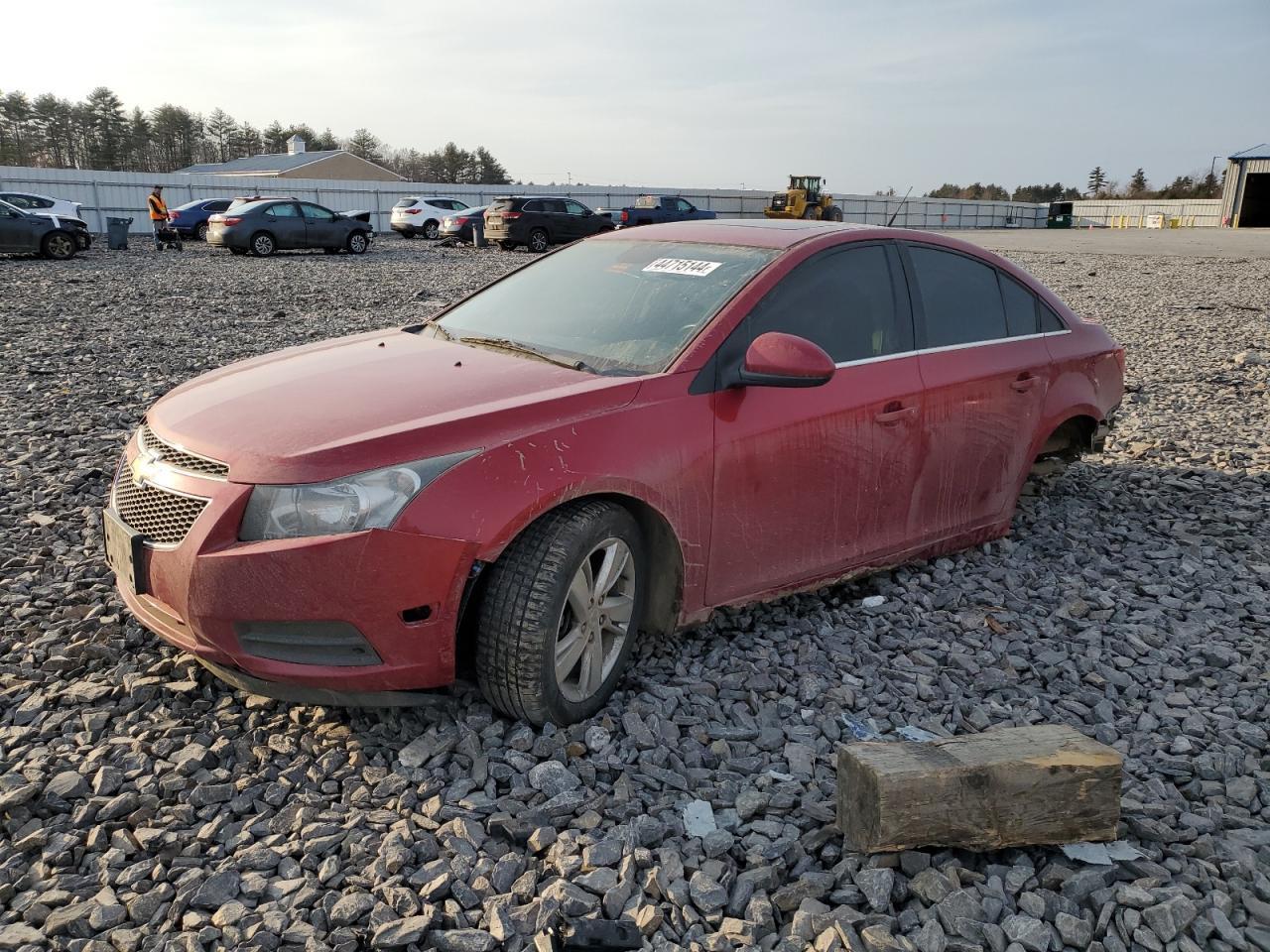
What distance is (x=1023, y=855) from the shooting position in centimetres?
270

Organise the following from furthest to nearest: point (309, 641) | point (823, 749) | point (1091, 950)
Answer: point (823, 749) < point (309, 641) < point (1091, 950)

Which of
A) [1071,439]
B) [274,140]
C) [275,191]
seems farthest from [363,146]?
[1071,439]

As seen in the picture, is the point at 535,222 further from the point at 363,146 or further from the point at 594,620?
the point at 363,146

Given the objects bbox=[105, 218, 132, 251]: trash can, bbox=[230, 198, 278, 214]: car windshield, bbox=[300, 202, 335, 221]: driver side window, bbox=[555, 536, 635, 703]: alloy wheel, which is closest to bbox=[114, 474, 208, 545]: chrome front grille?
bbox=[555, 536, 635, 703]: alloy wheel

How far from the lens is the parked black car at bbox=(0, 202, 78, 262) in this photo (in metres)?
20.5

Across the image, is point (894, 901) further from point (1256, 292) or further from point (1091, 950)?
point (1256, 292)

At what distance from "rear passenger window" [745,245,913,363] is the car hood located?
81cm

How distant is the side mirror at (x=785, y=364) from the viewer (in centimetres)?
341

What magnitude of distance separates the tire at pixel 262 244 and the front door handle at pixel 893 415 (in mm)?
23156

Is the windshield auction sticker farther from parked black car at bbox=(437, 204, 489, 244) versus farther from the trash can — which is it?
parked black car at bbox=(437, 204, 489, 244)

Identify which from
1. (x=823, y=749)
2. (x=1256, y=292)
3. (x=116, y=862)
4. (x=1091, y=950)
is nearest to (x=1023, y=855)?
(x=1091, y=950)

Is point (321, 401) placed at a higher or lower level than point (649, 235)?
lower

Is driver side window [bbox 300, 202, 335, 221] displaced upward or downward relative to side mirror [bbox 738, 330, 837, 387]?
upward

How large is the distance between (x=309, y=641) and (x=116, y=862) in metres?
0.75
